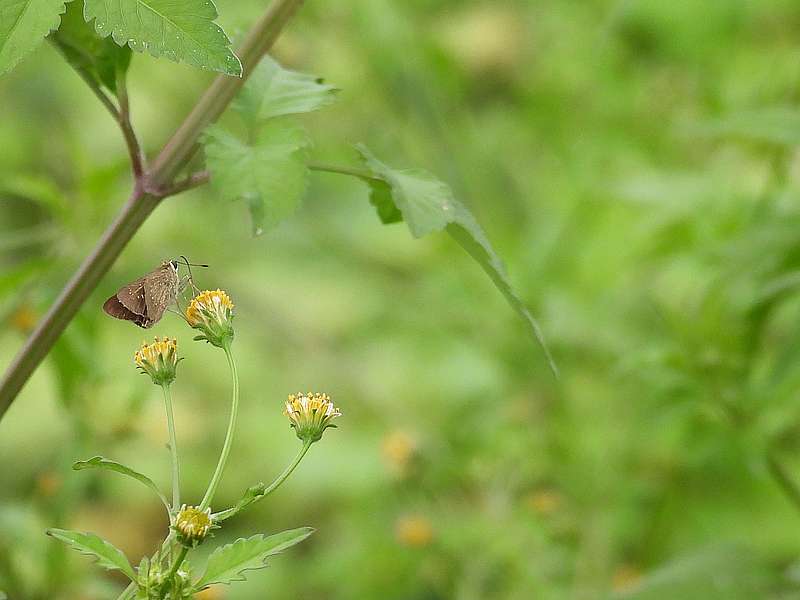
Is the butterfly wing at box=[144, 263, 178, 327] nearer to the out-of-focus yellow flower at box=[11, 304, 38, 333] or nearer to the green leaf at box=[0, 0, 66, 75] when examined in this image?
the green leaf at box=[0, 0, 66, 75]

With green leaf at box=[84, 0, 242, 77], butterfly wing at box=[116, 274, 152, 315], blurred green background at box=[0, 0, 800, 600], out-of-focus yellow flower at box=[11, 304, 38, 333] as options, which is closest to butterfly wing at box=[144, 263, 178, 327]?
butterfly wing at box=[116, 274, 152, 315]

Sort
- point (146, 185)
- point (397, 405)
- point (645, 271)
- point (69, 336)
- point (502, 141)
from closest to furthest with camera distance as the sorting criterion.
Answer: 1. point (146, 185)
2. point (69, 336)
3. point (645, 271)
4. point (397, 405)
5. point (502, 141)

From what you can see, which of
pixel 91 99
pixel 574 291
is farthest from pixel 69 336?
pixel 91 99

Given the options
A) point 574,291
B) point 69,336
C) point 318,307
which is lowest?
point 318,307

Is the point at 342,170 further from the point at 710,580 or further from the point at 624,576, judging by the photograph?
the point at 624,576

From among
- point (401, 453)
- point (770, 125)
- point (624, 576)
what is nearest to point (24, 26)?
point (770, 125)

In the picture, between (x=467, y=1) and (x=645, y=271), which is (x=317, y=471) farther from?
(x=467, y=1)
